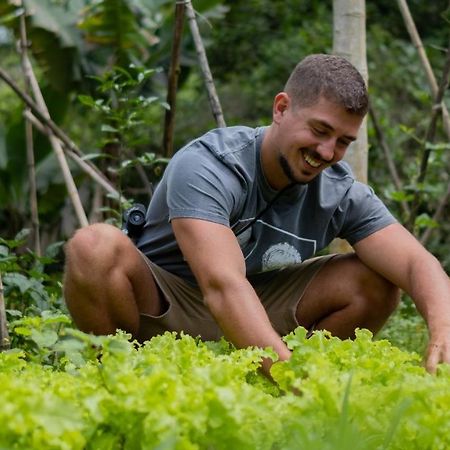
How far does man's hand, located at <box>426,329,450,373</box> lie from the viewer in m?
2.79

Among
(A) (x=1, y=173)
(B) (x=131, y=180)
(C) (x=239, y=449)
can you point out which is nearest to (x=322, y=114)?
(C) (x=239, y=449)

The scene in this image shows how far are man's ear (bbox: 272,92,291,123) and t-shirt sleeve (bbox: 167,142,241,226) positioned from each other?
0.79 feet

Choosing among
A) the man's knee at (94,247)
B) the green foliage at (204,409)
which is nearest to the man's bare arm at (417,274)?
the green foliage at (204,409)

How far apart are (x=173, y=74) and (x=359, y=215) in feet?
4.08

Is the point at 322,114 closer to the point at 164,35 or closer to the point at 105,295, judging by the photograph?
the point at 105,295

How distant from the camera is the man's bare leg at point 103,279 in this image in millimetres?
3330

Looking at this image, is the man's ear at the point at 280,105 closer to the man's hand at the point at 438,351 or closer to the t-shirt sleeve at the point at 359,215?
the t-shirt sleeve at the point at 359,215

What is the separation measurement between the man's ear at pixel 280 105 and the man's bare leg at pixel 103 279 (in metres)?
0.63

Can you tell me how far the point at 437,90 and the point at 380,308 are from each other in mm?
1600

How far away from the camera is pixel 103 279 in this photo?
3.34 meters

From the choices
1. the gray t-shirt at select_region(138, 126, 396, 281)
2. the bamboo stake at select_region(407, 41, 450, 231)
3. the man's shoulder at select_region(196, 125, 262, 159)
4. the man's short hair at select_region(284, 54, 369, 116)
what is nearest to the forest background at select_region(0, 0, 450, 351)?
the bamboo stake at select_region(407, 41, 450, 231)

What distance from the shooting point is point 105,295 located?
11.0ft

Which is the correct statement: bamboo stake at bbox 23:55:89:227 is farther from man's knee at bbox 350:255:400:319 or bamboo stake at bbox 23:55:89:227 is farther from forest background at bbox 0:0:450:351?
man's knee at bbox 350:255:400:319

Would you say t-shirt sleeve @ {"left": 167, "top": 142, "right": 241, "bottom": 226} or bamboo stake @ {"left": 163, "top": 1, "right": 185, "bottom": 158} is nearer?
t-shirt sleeve @ {"left": 167, "top": 142, "right": 241, "bottom": 226}
